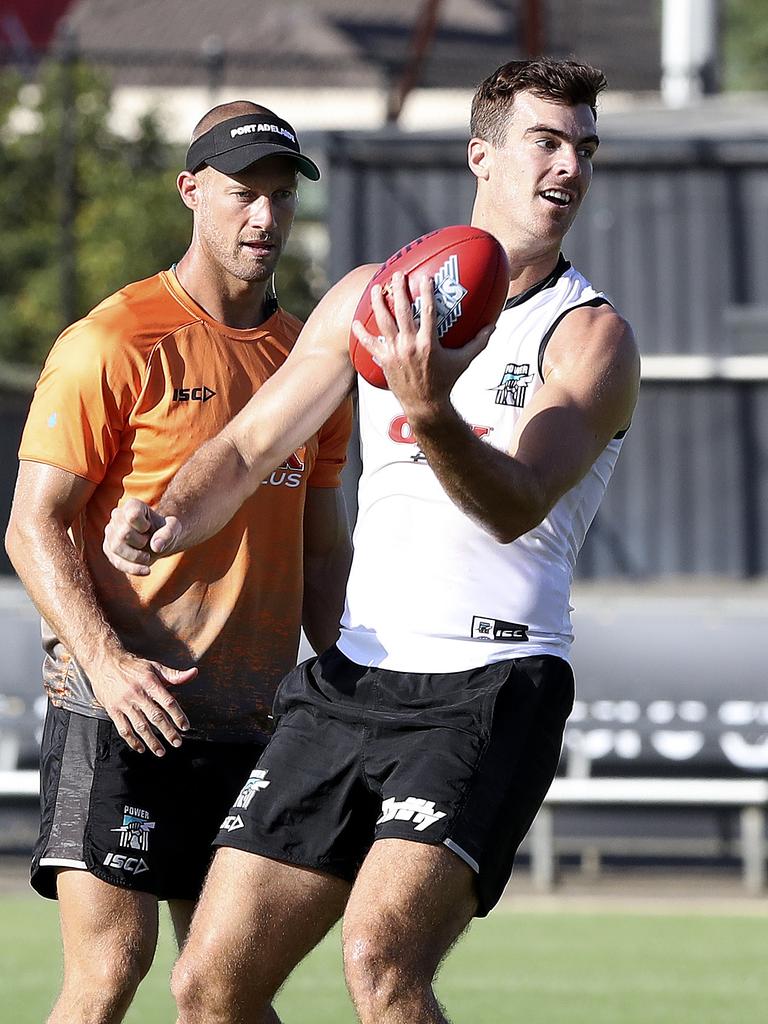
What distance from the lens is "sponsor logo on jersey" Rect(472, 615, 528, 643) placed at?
3975 mm

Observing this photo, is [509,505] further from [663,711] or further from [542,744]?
[663,711]

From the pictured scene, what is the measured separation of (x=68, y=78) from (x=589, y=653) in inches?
360

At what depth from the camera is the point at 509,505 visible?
363 cm

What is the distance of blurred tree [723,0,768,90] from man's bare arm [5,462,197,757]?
121 ft

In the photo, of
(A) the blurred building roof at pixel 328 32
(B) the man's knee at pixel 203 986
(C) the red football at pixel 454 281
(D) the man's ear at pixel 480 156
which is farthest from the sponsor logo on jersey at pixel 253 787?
(A) the blurred building roof at pixel 328 32

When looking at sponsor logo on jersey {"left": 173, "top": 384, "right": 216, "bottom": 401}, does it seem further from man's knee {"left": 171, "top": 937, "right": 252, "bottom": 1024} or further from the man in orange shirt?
man's knee {"left": 171, "top": 937, "right": 252, "bottom": 1024}

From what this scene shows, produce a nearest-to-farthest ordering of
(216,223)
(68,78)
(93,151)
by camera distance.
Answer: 1. (216,223)
2. (68,78)
3. (93,151)

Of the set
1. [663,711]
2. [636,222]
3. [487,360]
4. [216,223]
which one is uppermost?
[636,222]

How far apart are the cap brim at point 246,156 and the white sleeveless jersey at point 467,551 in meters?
0.88

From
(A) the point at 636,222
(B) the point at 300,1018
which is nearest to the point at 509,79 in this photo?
(B) the point at 300,1018

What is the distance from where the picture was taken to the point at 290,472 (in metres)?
4.76

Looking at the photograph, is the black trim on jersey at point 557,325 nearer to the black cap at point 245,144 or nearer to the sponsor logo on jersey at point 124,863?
the black cap at point 245,144

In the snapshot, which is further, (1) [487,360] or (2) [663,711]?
(2) [663,711]

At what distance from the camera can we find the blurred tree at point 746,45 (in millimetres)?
41250
